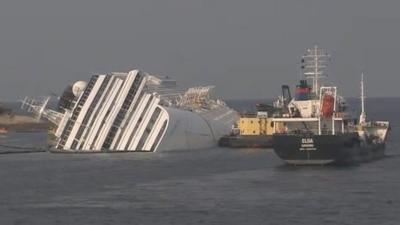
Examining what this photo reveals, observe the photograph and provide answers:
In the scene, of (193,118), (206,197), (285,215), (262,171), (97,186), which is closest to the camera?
(285,215)

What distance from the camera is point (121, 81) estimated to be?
97.2 m

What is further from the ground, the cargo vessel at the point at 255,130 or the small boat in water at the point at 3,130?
the cargo vessel at the point at 255,130

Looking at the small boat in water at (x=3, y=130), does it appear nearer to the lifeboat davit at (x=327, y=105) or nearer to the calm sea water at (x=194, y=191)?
the calm sea water at (x=194, y=191)

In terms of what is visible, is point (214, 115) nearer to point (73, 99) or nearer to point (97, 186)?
point (73, 99)

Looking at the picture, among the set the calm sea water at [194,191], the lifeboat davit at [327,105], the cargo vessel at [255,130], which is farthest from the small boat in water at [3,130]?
the lifeboat davit at [327,105]

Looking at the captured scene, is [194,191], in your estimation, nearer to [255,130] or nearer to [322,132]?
[322,132]

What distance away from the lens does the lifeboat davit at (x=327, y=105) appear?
8594cm

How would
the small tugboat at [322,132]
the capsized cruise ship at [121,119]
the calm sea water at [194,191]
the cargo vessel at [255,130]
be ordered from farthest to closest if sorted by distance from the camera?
the cargo vessel at [255,130] → the capsized cruise ship at [121,119] → the small tugboat at [322,132] → the calm sea water at [194,191]

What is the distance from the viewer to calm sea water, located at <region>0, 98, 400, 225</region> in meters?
51.6

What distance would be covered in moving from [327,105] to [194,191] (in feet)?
88.4

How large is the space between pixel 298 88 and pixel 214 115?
22509 millimetres

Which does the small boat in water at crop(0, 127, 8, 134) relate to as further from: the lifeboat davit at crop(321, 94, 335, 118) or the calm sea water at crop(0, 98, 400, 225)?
the lifeboat davit at crop(321, 94, 335, 118)

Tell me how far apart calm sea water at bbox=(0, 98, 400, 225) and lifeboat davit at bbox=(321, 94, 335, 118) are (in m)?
5.78

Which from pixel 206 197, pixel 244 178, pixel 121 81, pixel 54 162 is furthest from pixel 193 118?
pixel 206 197
